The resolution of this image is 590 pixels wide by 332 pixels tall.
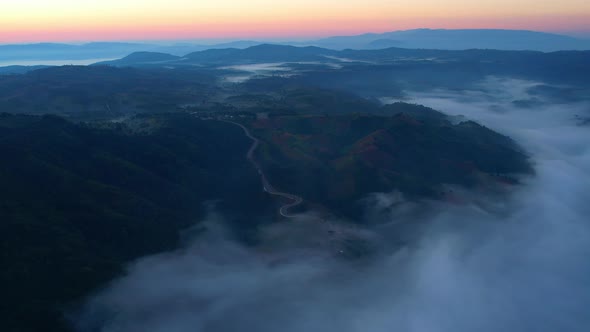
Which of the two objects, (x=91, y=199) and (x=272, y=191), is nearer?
(x=91, y=199)

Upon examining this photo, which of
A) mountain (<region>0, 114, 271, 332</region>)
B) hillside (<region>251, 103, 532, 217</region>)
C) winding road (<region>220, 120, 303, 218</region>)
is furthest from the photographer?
hillside (<region>251, 103, 532, 217</region>)

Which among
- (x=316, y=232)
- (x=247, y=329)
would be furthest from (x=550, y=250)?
(x=247, y=329)

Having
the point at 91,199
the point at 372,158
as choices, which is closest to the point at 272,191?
the point at 372,158

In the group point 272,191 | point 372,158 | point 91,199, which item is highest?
point 372,158

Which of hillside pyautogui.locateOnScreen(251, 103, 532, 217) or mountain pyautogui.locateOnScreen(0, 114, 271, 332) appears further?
hillside pyautogui.locateOnScreen(251, 103, 532, 217)

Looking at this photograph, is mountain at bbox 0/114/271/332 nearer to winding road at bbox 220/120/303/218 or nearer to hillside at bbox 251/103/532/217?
winding road at bbox 220/120/303/218

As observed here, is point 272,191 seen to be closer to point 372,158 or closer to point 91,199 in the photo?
point 372,158

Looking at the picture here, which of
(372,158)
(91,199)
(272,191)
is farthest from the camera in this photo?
(372,158)

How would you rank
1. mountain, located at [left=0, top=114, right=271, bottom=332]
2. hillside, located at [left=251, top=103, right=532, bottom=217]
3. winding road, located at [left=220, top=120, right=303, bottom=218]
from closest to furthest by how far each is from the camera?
mountain, located at [left=0, top=114, right=271, bottom=332], winding road, located at [left=220, top=120, right=303, bottom=218], hillside, located at [left=251, top=103, right=532, bottom=217]

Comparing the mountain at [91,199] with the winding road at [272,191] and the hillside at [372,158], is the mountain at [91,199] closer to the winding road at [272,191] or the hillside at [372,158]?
the winding road at [272,191]

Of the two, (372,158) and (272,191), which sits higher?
(372,158)

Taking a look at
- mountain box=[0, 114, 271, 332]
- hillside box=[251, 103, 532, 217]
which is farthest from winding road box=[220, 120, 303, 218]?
mountain box=[0, 114, 271, 332]

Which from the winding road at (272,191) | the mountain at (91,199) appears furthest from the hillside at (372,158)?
the mountain at (91,199)
